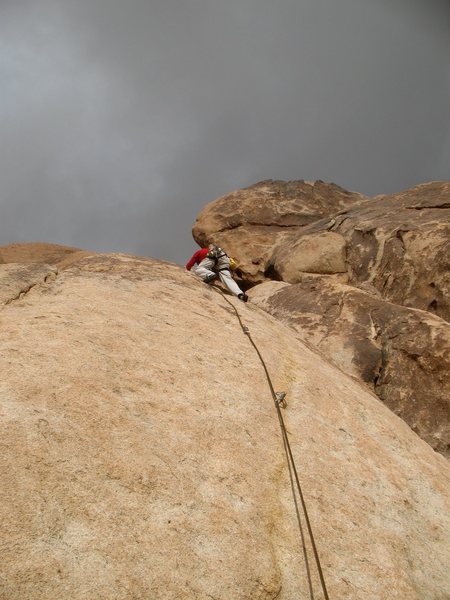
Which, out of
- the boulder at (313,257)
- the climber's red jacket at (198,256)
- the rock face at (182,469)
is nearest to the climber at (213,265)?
the climber's red jacket at (198,256)

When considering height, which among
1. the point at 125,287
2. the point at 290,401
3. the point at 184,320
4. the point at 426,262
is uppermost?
the point at 426,262

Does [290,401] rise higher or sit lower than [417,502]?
higher

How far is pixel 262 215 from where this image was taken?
2209cm

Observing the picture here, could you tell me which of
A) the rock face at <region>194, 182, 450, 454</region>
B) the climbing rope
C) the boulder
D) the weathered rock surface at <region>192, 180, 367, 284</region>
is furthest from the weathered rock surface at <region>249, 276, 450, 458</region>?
the weathered rock surface at <region>192, 180, 367, 284</region>

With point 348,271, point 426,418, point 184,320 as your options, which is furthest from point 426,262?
point 184,320

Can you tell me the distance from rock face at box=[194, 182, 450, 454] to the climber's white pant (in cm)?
202

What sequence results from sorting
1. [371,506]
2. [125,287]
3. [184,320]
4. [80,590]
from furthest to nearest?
[125,287], [184,320], [371,506], [80,590]

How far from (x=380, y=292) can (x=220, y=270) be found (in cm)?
532

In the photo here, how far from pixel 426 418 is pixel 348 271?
7397mm

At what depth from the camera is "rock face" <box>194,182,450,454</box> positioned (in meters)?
9.95

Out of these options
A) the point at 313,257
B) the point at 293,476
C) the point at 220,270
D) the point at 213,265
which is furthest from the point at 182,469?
Answer: the point at 313,257

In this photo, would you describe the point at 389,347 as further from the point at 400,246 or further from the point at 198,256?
the point at 400,246

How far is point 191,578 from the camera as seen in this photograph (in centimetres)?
402

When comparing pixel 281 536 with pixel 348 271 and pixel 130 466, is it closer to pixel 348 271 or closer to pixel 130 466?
pixel 130 466
